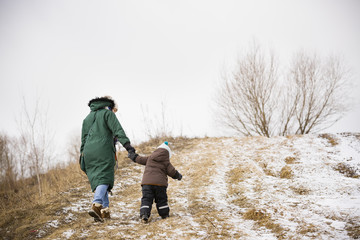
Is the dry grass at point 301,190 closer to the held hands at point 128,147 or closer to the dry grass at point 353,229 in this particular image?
the dry grass at point 353,229

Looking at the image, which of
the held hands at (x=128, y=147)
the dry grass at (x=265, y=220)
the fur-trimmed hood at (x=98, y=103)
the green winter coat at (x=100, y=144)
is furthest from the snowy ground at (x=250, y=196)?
the fur-trimmed hood at (x=98, y=103)

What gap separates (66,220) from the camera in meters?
3.30

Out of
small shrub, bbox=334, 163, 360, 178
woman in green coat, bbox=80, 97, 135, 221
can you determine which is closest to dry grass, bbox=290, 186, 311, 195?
small shrub, bbox=334, 163, 360, 178

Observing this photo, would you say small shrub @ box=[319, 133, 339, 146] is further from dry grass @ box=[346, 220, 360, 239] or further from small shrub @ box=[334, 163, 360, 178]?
dry grass @ box=[346, 220, 360, 239]

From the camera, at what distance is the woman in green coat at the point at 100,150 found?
9.47 feet

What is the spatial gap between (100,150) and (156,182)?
37.4 inches

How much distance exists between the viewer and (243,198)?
13.4 ft

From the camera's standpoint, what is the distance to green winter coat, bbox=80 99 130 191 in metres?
2.96

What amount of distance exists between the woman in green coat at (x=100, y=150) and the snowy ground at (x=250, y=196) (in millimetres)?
331

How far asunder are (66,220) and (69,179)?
121 inches

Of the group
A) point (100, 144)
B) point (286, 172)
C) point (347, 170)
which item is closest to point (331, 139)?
point (347, 170)

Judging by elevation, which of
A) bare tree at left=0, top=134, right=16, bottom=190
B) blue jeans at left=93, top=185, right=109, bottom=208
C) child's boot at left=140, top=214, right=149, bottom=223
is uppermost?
blue jeans at left=93, top=185, right=109, bottom=208

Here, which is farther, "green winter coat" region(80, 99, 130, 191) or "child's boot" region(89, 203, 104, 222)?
"green winter coat" region(80, 99, 130, 191)

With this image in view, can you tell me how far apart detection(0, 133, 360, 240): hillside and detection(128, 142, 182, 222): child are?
0.20 meters
